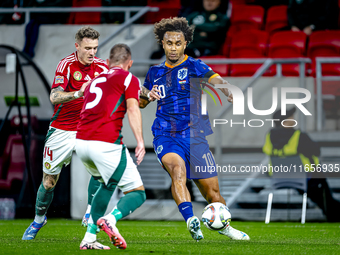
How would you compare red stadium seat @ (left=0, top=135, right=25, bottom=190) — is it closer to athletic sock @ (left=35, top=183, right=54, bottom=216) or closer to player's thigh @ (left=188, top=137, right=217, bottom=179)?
athletic sock @ (left=35, top=183, right=54, bottom=216)

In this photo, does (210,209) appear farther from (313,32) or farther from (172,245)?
(313,32)

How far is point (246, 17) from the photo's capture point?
35.6 ft

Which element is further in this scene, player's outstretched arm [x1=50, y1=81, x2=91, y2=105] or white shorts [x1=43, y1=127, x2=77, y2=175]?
white shorts [x1=43, y1=127, x2=77, y2=175]

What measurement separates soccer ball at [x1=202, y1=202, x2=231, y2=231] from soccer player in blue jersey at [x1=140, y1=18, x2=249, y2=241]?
301 mm

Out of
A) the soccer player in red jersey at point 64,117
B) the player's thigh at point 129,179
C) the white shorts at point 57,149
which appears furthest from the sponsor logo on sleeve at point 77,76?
the player's thigh at point 129,179

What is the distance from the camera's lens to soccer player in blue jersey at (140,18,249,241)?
509cm

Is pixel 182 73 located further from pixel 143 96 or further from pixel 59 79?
pixel 59 79

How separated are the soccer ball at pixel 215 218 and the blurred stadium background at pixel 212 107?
12.4 ft

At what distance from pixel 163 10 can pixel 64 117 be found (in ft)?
19.4

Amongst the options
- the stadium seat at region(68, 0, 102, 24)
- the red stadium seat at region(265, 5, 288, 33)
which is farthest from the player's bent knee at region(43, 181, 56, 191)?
the red stadium seat at region(265, 5, 288, 33)

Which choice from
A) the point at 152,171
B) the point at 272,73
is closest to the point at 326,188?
the point at 272,73

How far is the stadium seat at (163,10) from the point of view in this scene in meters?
10.9

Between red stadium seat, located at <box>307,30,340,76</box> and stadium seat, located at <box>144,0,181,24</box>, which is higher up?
stadium seat, located at <box>144,0,181,24</box>

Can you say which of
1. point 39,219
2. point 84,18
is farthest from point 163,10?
point 39,219
